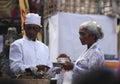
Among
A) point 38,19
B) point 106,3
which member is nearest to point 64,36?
point 106,3

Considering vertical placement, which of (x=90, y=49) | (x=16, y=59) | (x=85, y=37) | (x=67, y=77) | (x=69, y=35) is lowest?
(x=69, y=35)

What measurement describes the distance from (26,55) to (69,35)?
5685mm

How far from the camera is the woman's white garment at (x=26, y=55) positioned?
4293 millimetres

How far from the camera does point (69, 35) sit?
1006 centimetres

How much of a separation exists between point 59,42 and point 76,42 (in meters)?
0.44

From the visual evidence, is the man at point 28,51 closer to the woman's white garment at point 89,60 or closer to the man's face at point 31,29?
the man's face at point 31,29

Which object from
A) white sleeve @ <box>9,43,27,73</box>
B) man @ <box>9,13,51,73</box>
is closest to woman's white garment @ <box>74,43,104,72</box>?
man @ <box>9,13,51,73</box>

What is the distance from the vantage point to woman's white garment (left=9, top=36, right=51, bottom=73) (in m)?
4.29

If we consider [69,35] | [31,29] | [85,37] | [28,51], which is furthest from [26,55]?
[69,35]

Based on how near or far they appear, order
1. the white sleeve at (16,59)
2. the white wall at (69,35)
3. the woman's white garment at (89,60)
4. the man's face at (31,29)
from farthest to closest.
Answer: the white wall at (69,35) → the man's face at (31,29) → the white sleeve at (16,59) → the woman's white garment at (89,60)

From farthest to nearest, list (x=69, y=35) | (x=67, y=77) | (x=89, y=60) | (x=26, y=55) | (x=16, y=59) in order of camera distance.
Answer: (x=69, y=35) < (x=26, y=55) < (x=16, y=59) < (x=67, y=77) < (x=89, y=60)

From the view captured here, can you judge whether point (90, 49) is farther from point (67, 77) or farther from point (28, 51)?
point (28, 51)

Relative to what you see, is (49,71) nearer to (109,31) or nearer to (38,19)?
(38,19)

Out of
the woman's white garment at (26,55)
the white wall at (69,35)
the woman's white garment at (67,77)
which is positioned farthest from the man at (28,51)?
the white wall at (69,35)
